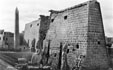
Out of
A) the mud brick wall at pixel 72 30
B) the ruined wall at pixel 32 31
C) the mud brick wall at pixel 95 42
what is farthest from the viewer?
the ruined wall at pixel 32 31

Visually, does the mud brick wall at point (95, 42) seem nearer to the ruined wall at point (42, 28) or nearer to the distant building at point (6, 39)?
the ruined wall at point (42, 28)

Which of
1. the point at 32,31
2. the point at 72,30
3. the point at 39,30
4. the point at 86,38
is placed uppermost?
the point at 32,31

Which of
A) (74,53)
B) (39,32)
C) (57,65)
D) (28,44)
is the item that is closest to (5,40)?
(28,44)

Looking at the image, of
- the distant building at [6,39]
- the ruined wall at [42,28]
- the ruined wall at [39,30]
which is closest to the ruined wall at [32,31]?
the ruined wall at [39,30]

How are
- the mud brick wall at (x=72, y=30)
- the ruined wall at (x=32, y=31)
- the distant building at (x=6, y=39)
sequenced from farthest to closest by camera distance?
the distant building at (x=6, y=39) → the ruined wall at (x=32, y=31) → the mud brick wall at (x=72, y=30)

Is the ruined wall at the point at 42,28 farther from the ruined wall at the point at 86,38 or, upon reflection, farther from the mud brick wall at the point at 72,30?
the ruined wall at the point at 86,38

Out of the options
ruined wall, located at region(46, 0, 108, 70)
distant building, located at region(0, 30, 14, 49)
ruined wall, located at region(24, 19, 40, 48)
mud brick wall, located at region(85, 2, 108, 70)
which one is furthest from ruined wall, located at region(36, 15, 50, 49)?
mud brick wall, located at region(85, 2, 108, 70)

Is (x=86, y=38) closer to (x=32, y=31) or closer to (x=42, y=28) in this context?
(x=42, y=28)

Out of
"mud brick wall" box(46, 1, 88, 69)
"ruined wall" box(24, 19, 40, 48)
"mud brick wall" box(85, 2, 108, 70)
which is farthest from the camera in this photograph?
"ruined wall" box(24, 19, 40, 48)

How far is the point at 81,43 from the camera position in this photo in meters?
13.9

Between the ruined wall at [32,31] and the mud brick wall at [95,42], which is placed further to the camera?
the ruined wall at [32,31]

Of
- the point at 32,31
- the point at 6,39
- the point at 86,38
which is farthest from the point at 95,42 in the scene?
the point at 6,39

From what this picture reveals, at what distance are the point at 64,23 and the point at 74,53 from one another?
14.2 feet

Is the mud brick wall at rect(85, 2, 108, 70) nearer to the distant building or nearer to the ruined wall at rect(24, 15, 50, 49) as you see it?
the ruined wall at rect(24, 15, 50, 49)
